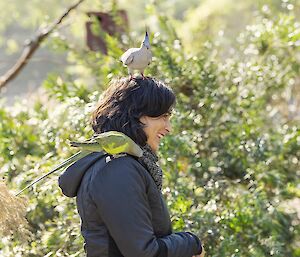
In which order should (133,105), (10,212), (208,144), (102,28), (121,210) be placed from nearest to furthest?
(121,210) → (133,105) → (10,212) → (208,144) → (102,28)

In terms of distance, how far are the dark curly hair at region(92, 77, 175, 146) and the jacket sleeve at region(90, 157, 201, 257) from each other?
129 mm

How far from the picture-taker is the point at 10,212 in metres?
2.65

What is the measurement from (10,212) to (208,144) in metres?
1.70

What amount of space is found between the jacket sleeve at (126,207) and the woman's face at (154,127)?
146mm

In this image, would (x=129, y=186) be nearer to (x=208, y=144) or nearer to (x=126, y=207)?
(x=126, y=207)

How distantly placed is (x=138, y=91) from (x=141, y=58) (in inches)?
10.7

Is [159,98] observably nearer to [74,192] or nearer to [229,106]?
[74,192]

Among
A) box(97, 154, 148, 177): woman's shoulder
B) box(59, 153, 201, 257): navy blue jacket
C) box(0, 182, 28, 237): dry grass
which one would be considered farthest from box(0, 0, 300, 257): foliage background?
box(97, 154, 148, 177): woman's shoulder

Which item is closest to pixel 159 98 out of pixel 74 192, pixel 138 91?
pixel 138 91

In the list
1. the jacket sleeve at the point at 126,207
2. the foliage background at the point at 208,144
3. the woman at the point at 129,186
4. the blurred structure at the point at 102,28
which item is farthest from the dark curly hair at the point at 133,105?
the blurred structure at the point at 102,28

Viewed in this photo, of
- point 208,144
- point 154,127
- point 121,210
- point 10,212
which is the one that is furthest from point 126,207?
point 208,144

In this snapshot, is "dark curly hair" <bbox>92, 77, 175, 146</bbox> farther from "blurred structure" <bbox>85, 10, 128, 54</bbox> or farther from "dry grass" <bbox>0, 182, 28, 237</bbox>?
"blurred structure" <bbox>85, 10, 128, 54</bbox>

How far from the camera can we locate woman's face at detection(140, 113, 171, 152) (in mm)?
2170

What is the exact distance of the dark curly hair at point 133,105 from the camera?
2150mm
